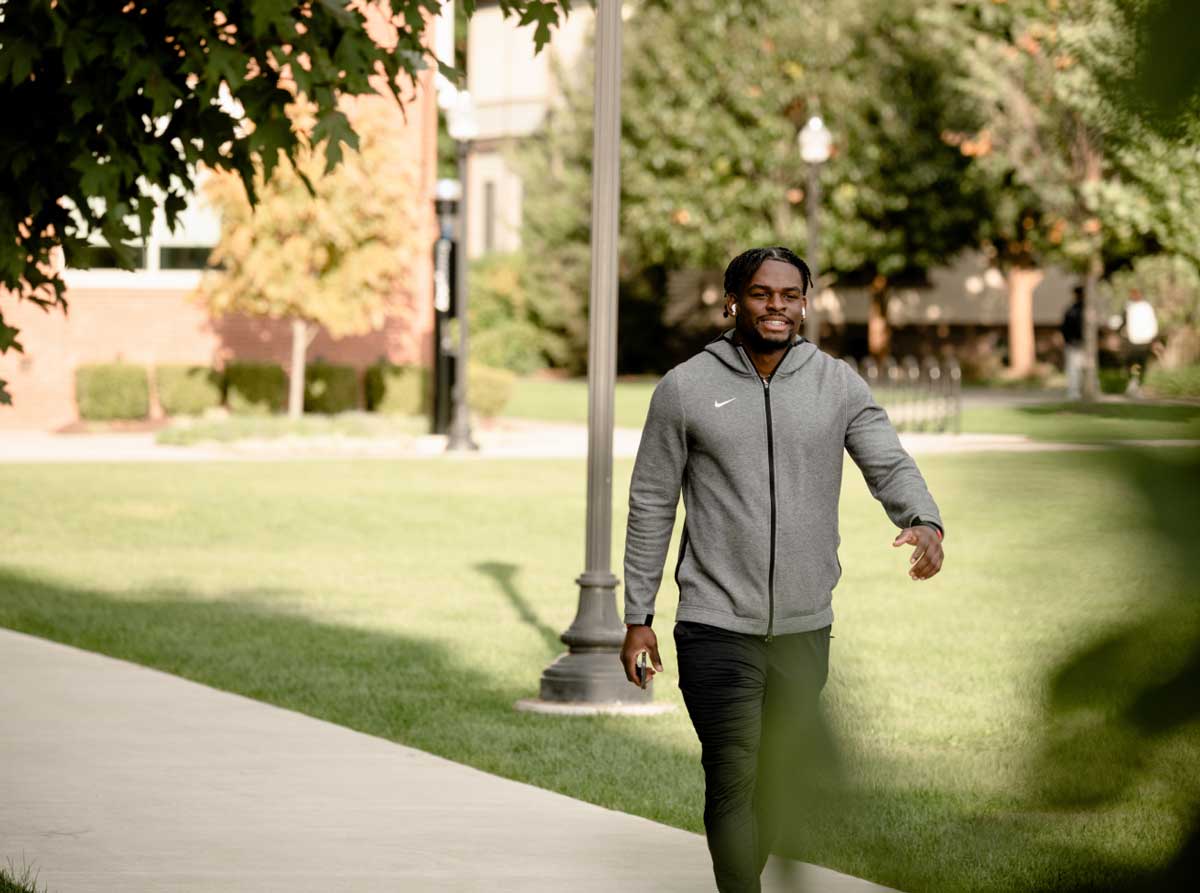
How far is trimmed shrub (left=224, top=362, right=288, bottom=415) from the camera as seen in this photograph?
97.9 ft

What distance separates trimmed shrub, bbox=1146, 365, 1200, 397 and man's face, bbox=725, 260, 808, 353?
3566 mm

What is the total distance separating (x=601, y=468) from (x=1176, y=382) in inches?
318

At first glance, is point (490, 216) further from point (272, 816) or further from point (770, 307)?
point (770, 307)

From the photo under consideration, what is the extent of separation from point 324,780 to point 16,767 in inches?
47.5

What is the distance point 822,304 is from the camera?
178 ft

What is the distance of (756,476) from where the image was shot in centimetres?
481

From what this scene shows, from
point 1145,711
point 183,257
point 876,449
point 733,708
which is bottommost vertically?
→ point 733,708

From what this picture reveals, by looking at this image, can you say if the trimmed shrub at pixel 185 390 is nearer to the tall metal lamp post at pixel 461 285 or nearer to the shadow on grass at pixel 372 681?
the tall metal lamp post at pixel 461 285

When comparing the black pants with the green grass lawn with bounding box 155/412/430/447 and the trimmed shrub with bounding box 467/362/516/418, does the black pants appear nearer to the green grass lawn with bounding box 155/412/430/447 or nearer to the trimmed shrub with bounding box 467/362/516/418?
the green grass lawn with bounding box 155/412/430/447

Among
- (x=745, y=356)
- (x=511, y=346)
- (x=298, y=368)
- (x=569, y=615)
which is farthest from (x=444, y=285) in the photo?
(x=511, y=346)

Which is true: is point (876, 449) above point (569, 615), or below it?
above

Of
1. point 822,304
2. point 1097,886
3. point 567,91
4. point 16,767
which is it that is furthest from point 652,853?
point 822,304

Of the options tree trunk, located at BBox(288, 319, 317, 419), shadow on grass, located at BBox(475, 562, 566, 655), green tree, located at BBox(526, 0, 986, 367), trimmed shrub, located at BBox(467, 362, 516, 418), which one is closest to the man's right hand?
shadow on grass, located at BBox(475, 562, 566, 655)

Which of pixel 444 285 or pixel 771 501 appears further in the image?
pixel 444 285
